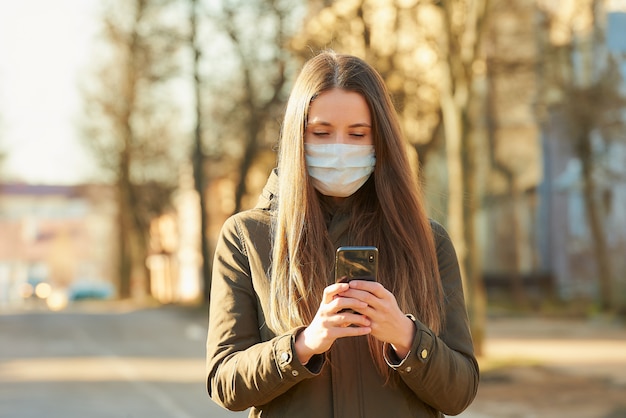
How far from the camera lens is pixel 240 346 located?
9.89 feet

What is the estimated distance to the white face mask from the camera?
2.95 metres

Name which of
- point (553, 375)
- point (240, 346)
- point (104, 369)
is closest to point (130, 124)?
point (104, 369)

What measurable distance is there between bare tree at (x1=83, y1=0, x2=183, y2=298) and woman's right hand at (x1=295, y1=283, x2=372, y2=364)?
1339 inches

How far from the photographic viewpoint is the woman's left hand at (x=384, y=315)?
8.77 ft

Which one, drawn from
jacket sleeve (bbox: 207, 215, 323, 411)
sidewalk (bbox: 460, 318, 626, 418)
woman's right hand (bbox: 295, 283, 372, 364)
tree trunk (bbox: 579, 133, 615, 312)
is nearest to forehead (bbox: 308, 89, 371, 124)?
jacket sleeve (bbox: 207, 215, 323, 411)

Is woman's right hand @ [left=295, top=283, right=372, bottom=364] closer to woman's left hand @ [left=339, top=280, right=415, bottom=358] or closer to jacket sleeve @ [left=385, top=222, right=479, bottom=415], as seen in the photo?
woman's left hand @ [left=339, top=280, right=415, bottom=358]

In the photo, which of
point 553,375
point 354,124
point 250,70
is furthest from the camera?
point 250,70

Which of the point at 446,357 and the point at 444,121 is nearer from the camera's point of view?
the point at 446,357

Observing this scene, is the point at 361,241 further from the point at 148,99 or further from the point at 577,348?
the point at 148,99

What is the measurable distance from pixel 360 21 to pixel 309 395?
68.7 ft

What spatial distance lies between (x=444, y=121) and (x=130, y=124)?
23159mm

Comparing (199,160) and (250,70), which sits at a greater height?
(250,70)

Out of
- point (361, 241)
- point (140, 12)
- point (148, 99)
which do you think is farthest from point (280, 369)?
point (148, 99)

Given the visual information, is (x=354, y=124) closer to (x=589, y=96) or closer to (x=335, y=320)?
(x=335, y=320)
